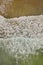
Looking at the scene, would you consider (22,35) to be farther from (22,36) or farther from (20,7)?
(20,7)

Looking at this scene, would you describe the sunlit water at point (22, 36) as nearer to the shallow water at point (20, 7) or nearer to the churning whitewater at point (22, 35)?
the churning whitewater at point (22, 35)

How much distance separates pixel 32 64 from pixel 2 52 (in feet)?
0.93

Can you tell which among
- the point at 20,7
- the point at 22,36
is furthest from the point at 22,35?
the point at 20,7

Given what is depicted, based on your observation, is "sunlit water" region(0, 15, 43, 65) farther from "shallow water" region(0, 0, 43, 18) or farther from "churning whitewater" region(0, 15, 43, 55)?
"shallow water" region(0, 0, 43, 18)

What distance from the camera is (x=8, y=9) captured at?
222 cm

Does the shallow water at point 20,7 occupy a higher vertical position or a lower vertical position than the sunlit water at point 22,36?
higher

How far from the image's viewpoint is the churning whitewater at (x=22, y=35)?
1.35 metres

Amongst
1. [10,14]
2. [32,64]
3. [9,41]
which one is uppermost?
[10,14]

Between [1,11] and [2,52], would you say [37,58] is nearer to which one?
[2,52]

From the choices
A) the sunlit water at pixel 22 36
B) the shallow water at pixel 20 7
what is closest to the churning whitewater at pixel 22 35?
the sunlit water at pixel 22 36

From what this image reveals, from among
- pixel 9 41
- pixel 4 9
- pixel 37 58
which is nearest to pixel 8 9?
pixel 4 9

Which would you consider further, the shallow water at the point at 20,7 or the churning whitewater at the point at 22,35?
the shallow water at the point at 20,7

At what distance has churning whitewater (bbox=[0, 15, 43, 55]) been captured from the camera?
4.42 feet

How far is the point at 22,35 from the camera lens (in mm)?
1713
